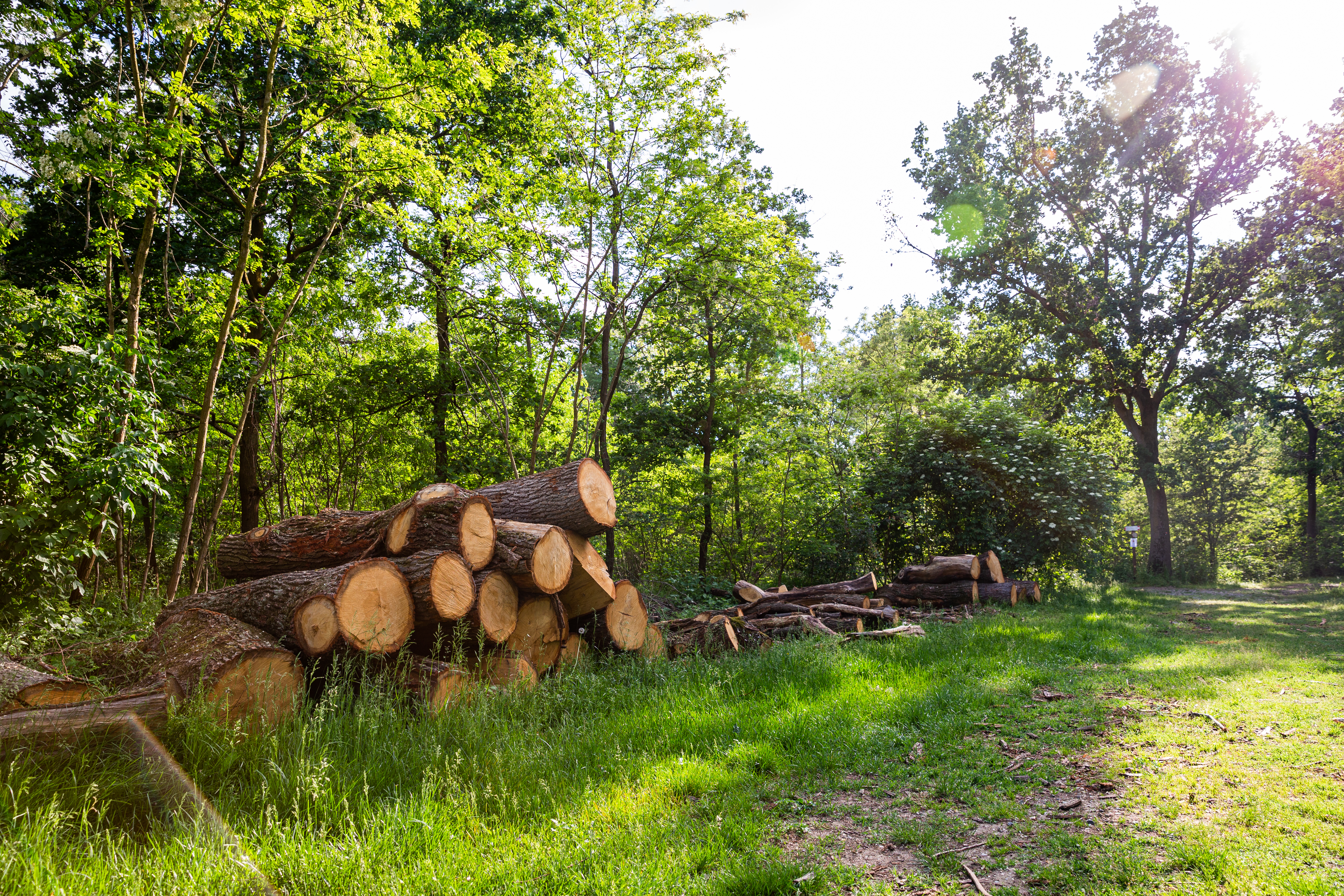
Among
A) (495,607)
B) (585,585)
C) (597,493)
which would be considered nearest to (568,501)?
(597,493)

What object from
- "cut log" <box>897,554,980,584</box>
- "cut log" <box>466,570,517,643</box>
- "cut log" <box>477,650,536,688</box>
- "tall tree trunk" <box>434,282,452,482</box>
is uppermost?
"tall tree trunk" <box>434,282,452,482</box>

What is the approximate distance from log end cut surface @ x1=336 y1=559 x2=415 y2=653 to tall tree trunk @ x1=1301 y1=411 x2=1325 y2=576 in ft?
107

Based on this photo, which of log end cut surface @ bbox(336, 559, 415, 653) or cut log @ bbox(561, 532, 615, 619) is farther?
cut log @ bbox(561, 532, 615, 619)

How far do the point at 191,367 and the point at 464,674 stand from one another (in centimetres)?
838

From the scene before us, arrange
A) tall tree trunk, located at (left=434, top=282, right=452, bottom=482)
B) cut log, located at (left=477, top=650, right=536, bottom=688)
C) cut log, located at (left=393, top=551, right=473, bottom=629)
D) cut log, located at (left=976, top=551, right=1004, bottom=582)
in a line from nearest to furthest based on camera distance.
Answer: cut log, located at (left=393, top=551, right=473, bottom=629) → cut log, located at (left=477, top=650, right=536, bottom=688) → cut log, located at (left=976, top=551, right=1004, bottom=582) → tall tree trunk, located at (left=434, top=282, right=452, bottom=482)

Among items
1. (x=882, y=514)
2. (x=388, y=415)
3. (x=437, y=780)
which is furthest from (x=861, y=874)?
(x=388, y=415)

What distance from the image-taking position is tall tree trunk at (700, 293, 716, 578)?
14547 mm

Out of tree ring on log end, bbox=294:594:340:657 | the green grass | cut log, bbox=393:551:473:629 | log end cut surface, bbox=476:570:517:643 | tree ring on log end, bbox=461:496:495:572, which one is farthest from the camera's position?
tree ring on log end, bbox=461:496:495:572

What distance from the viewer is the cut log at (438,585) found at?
4.80 m

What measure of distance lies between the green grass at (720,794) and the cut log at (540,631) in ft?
1.30

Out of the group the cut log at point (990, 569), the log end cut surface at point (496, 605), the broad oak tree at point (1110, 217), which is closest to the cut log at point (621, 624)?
the log end cut surface at point (496, 605)

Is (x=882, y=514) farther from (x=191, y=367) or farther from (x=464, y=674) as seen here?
(x=191, y=367)

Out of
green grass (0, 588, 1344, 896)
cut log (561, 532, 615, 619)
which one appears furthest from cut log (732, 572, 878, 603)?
green grass (0, 588, 1344, 896)

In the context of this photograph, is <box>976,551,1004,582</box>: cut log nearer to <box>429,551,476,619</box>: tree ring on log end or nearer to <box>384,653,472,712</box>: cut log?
<box>429,551,476,619</box>: tree ring on log end
